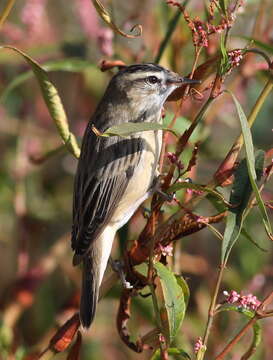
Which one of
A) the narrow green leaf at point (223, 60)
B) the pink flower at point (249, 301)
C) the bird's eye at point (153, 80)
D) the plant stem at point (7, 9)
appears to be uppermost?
the narrow green leaf at point (223, 60)

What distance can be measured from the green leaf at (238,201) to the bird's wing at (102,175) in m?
1.02

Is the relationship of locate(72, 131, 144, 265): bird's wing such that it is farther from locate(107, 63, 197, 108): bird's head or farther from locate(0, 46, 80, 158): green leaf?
locate(0, 46, 80, 158): green leaf

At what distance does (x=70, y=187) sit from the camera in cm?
534

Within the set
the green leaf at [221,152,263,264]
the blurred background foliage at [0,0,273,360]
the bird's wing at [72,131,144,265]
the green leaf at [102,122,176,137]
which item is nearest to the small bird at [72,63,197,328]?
the bird's wing at [72,131,144,265]

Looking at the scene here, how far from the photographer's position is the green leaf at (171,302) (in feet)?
8.14

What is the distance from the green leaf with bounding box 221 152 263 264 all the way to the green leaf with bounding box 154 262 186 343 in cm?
27

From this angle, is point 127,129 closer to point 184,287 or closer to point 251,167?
point 251,167

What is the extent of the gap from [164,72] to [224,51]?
1188 mm

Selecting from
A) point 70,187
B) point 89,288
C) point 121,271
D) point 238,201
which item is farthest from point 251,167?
point 70,187

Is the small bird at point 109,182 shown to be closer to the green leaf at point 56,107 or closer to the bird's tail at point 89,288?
the bird's tail at point 89,288

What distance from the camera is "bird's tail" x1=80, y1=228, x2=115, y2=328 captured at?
10.3ft

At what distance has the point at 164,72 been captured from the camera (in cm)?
353

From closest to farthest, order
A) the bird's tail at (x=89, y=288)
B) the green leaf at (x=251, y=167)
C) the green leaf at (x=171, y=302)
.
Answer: the green leaf at (x=251, y=167), the green leaf at (x=171, y=302), the bird's tail at (x=89, y=288)

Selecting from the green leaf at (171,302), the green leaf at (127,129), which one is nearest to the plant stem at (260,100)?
the green leaf at (127,129)
